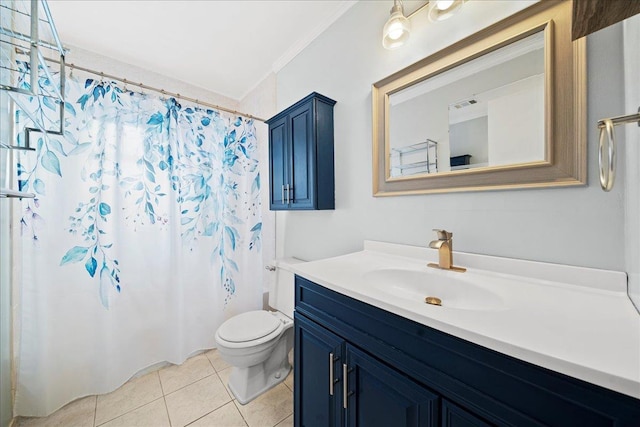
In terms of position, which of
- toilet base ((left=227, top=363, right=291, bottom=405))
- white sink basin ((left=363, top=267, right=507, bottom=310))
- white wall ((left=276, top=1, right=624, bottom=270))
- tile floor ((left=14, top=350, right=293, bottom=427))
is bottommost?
tile floor ((left=14, top=350, right=293, bottom=427))

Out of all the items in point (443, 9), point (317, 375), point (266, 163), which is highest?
point (443, 9)

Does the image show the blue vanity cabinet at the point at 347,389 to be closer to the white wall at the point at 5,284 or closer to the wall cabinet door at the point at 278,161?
the wall cabinet door at the point at 278,161

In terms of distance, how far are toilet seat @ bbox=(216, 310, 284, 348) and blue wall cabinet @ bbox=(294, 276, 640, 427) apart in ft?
1.54

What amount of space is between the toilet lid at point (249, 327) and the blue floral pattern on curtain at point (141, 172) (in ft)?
1.60

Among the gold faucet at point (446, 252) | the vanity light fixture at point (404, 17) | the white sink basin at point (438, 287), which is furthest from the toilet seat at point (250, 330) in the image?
the vanity light fixture at point (404, 17)

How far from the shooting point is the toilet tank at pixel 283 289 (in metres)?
1.61

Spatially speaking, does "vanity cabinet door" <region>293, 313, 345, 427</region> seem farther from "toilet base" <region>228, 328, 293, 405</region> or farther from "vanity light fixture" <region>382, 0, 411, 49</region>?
"vanity light fixture" <region>382, 0, 411, 49</region>

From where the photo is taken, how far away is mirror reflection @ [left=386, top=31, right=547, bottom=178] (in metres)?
0.84

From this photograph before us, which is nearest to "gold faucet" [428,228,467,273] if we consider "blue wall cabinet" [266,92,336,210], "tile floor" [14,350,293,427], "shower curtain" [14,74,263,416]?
"blue wall cabinet" [266,92,336,210]

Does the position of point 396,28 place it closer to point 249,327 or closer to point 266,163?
point 266,163

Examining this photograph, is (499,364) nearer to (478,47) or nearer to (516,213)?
(516,213)

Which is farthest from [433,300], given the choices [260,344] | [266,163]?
[266,163]

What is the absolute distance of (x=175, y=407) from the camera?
138cm

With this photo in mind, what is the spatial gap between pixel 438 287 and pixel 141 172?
199 cm
